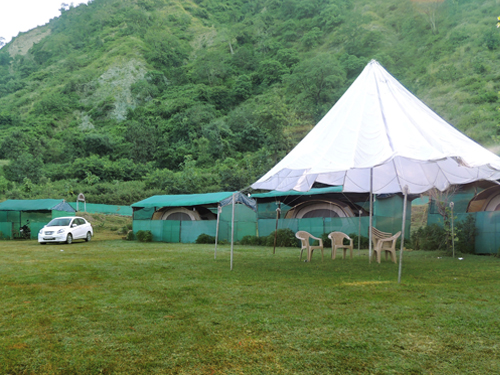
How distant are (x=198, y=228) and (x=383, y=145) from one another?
505 inches

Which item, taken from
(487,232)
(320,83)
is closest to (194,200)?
(487,232)

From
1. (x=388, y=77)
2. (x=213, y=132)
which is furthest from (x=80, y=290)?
(x=213, y=132)

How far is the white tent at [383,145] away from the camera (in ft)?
24.3

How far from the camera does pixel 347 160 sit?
7691 mm

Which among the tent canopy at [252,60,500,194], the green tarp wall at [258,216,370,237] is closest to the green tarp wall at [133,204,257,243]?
the green tarp wall at [258,216,370,237]

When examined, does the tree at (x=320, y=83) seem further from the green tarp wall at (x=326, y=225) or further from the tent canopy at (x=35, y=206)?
the tent canopy at (x=35, y=206)

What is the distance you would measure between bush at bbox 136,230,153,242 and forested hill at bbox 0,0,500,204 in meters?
20.0

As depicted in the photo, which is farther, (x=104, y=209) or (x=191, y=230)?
(x=104, y=209)

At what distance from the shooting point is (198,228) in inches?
751

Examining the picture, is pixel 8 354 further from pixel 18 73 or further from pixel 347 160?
pixel 18 73

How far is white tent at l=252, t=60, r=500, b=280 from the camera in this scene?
24.3 feet

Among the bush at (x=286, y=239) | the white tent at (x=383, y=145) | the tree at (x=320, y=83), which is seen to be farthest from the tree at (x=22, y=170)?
the white tent at (x=383, y=145)

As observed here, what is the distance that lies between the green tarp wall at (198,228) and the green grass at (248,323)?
36.4ft

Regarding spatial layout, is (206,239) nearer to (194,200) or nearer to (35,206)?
(194,200)
